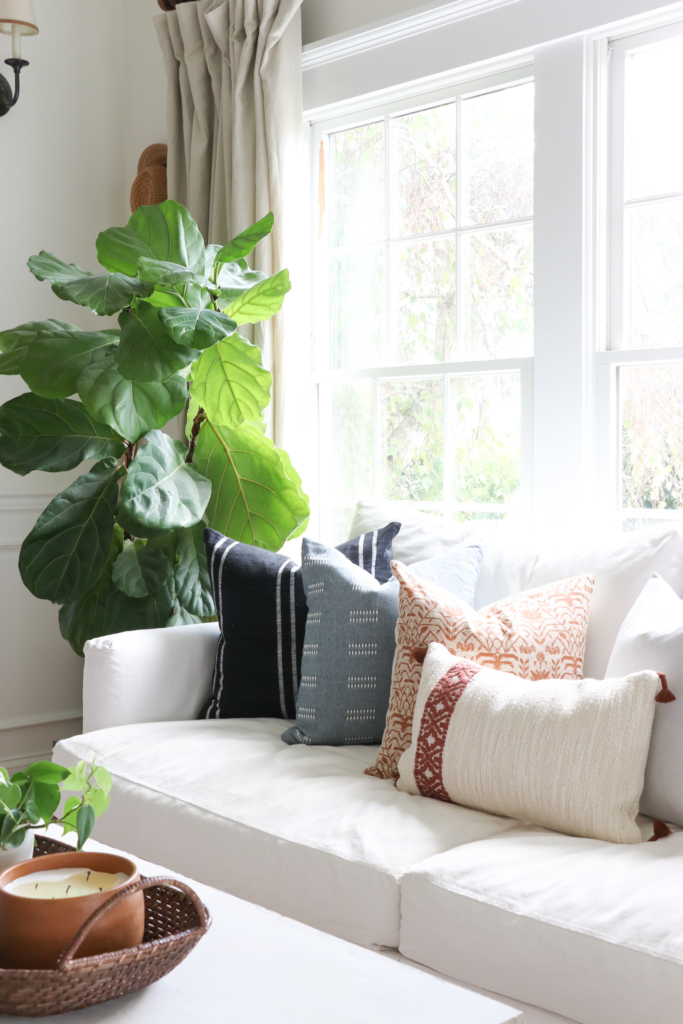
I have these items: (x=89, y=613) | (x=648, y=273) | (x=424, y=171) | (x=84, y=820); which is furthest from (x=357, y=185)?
(x=84, y=820)

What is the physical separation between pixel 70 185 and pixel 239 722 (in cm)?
233

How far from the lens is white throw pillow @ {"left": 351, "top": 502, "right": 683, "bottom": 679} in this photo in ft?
6.18

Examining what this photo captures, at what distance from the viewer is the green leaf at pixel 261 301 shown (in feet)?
8.49

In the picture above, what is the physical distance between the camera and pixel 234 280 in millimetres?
2572

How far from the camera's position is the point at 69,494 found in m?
2.48

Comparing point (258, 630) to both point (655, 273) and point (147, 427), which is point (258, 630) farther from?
point (655, 273)

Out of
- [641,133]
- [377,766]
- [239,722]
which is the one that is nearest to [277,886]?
[377,766]

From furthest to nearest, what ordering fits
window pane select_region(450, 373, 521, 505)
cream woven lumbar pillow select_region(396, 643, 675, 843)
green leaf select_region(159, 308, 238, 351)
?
window pane select_region(450, 373, 521, 505) < green leaf select_region(159, 308, 238, 351) < cream woven lumbar pillow select_region(396, 643, 675, 843)

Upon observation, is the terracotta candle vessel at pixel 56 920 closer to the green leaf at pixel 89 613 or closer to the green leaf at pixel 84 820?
the green leaf at pixel 84 820

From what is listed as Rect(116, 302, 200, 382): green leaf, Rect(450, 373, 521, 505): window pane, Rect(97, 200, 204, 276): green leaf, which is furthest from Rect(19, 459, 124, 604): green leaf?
Rect(450, 373, 521, 505): window pane

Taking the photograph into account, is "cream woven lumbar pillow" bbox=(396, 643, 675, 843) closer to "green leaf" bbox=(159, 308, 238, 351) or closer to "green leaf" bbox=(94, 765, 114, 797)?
"green leaf" bbox=(94, 765, 114, 797)

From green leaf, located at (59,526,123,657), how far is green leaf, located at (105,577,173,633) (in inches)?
1.1

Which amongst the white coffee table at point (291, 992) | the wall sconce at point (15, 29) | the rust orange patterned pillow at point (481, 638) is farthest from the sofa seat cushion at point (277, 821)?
the wall sconce at point (15, 29)

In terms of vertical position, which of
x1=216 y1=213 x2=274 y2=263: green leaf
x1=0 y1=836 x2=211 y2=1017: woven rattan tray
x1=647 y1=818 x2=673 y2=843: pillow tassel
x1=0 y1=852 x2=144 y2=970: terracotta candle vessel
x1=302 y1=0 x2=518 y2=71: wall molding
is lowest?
Answer: x1=647 y1=818 x2=673 y2=843: pillow tassel
